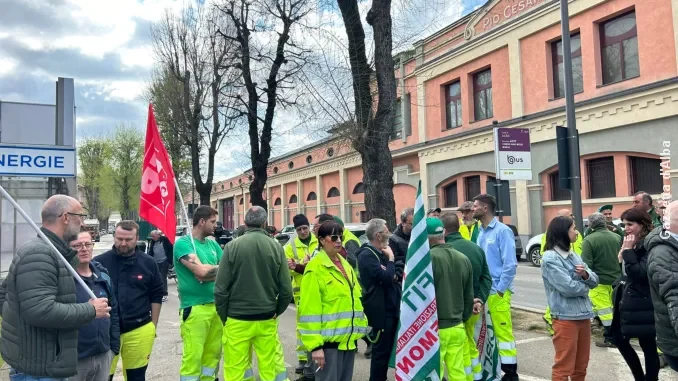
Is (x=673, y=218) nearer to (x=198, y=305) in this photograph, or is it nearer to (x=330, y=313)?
(x=330, y=313)

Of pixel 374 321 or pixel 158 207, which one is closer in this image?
pixel 374 321

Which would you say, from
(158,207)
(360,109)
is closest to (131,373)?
(158,207)

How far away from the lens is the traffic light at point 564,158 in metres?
8.47

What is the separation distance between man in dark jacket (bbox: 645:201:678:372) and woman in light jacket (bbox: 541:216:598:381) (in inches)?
41.1

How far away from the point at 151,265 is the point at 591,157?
59.6ft

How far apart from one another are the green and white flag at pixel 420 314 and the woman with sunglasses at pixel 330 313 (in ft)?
1.46

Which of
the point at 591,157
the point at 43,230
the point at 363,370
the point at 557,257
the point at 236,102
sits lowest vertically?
the point at 363,370

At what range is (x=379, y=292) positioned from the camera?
199 inches

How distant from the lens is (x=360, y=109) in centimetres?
1017

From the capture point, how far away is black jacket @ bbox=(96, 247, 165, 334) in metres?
4.50

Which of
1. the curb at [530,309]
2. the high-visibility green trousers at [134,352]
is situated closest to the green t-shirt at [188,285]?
the high-visibility green trousers at [134,352]

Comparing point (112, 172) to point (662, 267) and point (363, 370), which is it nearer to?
point (363, 370)

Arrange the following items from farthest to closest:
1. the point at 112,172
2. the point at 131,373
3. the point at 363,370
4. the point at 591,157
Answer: the point at 112,172
the point at 591,157
the point at 363,370
the point at 131,373

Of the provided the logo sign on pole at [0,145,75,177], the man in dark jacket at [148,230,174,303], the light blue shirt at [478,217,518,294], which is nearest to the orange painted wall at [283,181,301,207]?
the man in dark jacket at [148,230,174,303]
